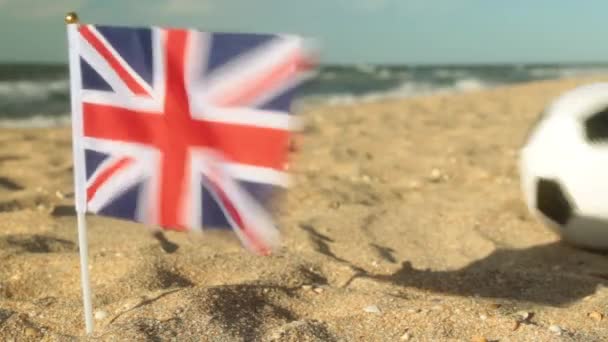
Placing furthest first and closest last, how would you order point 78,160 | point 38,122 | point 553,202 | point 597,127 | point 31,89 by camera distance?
point 31,89, point 38,122, point 553,202, point 597,127, point 78,160

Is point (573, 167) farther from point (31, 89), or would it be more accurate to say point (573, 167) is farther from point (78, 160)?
point (31, 89)

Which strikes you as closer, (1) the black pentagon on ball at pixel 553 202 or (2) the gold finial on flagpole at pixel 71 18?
(2) the gold finial on flagpole at pixel 71 18

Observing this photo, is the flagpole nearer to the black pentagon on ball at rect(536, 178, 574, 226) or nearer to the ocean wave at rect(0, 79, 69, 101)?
the black pentagon on ball at rect(536, 178, 574, 226)

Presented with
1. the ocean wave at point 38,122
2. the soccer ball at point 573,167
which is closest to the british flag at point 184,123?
the soccer ball at point 573,167

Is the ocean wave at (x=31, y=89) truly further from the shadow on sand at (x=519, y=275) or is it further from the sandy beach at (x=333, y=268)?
the shadow on sand at (x=519, y=275)

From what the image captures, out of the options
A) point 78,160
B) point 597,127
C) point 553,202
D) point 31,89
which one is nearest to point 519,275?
point 553,202

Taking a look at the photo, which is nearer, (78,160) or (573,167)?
(78,160)

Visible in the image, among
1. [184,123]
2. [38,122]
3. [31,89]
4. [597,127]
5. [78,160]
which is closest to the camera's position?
[184,123]

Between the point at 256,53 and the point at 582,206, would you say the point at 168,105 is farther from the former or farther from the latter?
the point at 582,206
